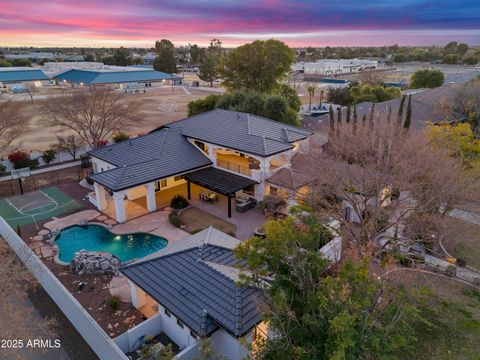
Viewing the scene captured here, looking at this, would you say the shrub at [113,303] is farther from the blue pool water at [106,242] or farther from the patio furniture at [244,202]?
the patio furniture at [244,202]

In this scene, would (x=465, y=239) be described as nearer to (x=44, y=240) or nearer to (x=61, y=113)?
(x=44, y=240)

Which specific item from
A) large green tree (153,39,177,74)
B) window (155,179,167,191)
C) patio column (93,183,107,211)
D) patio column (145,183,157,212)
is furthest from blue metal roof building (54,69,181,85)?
patio column (145,183,157,212)

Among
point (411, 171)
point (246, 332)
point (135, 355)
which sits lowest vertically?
point (135, 355)

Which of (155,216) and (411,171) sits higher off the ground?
(411,171)

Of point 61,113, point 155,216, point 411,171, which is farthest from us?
point 61,113

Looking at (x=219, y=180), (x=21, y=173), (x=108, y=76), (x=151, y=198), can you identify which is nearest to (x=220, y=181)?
(x=219, y=180)

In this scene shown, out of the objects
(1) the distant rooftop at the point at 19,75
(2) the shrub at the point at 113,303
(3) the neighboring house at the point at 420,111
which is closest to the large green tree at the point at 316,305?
(2) the shrub at the point at 113,303

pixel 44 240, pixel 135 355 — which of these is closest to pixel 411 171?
pixel 135 355
